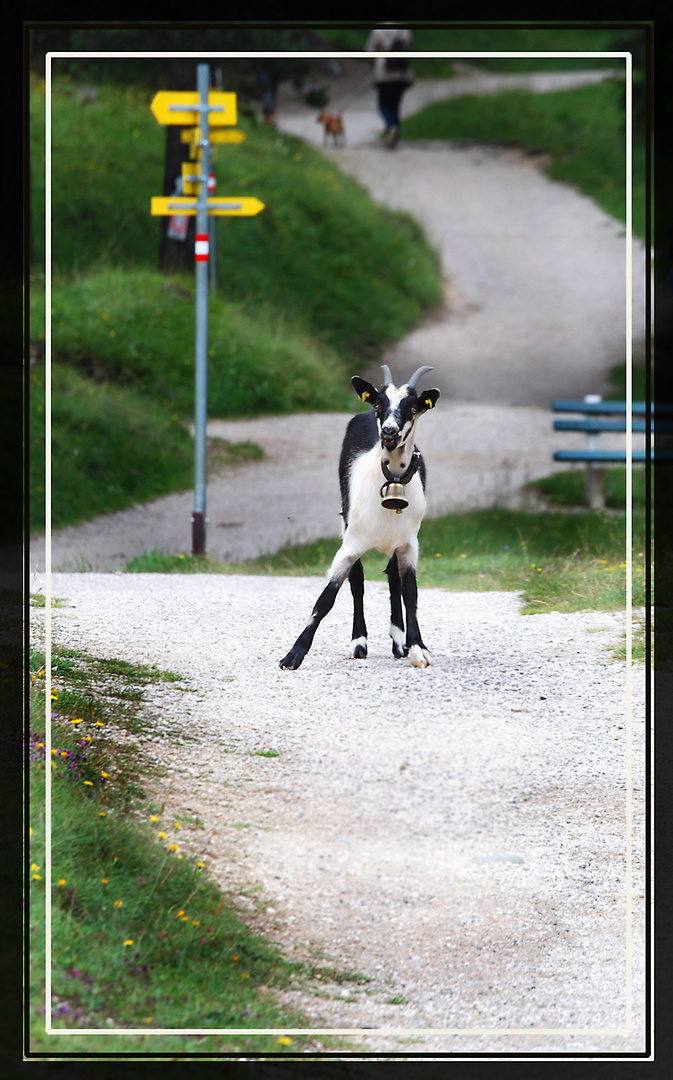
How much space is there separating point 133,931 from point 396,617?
6.63 ft

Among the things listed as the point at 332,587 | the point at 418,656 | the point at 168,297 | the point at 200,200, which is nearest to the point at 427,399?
the point at 332,587

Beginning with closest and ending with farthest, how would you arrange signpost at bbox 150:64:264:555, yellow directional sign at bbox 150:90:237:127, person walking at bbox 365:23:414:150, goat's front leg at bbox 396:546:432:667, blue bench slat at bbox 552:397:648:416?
goat's front leg at bbox 396:546:432:667, yellow directional sign at bbox 150:90:237:127, signpost at bbox 150:64:264:555, blue bench slat at bbox 552:397:648:416, person walking at bbox 365:23:414:150

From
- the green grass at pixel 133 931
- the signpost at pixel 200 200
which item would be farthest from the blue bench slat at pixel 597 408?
the green grass at pixel 133 931

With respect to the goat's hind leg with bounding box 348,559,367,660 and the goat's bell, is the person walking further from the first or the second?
the goat's bell

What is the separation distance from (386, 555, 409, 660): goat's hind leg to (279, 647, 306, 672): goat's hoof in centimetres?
50

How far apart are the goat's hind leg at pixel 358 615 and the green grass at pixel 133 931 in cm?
83

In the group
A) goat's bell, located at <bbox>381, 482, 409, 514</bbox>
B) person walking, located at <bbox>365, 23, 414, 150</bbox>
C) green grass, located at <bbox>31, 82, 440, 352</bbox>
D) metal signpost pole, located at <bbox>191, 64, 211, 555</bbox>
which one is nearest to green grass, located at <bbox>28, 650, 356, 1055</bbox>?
goat's bell, located at <bbox>381, 482, 409, 514</bbox>

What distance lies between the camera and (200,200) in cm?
870

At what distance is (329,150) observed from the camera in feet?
74.2

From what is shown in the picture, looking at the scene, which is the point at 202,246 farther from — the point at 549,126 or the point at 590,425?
the point at 549,126

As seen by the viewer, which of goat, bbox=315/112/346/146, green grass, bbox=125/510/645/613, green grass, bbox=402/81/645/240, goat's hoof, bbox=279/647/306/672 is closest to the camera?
goat's hoof, bbox=279/647/306/672

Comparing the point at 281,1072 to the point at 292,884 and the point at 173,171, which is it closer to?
the point at 292,884

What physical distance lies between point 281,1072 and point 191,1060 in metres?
0.30

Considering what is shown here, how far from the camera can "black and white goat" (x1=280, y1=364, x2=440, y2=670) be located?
4.59 metres
